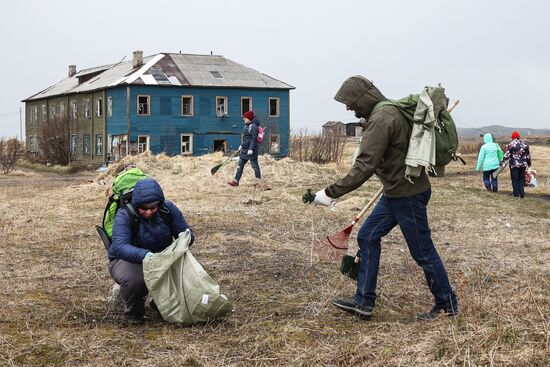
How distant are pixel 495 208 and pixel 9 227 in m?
8.36

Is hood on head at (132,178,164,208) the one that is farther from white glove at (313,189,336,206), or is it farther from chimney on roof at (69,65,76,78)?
chimney on roof at (69,65,76,78)

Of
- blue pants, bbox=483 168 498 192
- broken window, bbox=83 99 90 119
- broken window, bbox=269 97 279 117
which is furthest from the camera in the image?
broken window, bbox=83 99 90 119

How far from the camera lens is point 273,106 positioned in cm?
4303

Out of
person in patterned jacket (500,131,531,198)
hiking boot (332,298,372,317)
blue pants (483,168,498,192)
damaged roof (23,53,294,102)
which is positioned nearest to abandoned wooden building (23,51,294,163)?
damaged roof (23,53,294,102)

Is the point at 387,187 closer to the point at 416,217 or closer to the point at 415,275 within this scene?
the point at 416,217

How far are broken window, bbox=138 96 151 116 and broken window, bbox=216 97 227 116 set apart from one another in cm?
407

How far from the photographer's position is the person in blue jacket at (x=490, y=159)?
1694cm

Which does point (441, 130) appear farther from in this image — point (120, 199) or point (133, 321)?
point (133, 321)

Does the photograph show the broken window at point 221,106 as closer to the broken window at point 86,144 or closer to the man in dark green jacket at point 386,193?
the broken window at point 86,144

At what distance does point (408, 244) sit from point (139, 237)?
1937mm

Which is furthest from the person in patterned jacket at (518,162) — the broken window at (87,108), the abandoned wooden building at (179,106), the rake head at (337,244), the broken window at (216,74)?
the broken window at (87,108)

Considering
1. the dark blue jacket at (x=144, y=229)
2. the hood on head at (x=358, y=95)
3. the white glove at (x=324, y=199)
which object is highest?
the hood on head at (x=358, y=95)

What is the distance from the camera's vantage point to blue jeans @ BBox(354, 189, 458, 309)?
4902 millimetres

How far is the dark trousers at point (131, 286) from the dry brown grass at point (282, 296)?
0.17 metres
